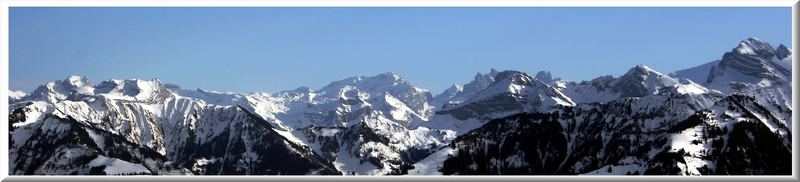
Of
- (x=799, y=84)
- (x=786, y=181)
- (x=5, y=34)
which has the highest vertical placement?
(x=5, y=34)

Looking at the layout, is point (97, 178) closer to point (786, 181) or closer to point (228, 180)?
point (228, 180)

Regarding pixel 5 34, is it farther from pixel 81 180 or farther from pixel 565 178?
pixel 565 178

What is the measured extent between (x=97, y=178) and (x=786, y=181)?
8770 cm

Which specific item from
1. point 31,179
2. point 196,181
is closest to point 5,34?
point 31,179

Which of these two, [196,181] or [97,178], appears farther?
[97,178]

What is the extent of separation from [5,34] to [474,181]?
62133mm

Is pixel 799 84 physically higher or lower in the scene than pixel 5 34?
lower

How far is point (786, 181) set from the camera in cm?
13538

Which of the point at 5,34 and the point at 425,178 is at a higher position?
the point at 5,34

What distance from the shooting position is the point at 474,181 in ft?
454

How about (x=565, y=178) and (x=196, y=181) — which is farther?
(x=565, y=178)

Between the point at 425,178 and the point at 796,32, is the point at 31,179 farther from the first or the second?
the point at 796,32
